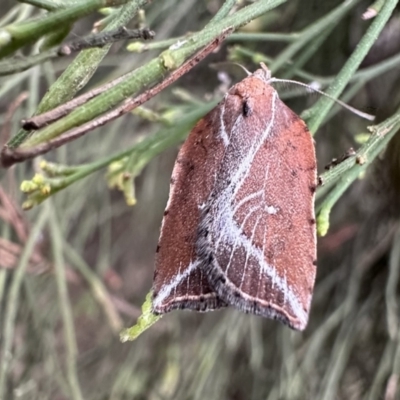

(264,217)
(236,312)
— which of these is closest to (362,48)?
(264,217)

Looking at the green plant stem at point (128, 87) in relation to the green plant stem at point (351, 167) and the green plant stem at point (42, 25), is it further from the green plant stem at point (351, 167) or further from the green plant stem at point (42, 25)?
the green plant stem at point (351, 167)

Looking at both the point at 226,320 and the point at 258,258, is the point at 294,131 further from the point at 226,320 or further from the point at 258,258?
the point at 226,320

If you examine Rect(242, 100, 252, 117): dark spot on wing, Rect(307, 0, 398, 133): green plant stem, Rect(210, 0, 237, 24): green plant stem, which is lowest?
Rect(242, 100, 252, 117): dark spot on wing

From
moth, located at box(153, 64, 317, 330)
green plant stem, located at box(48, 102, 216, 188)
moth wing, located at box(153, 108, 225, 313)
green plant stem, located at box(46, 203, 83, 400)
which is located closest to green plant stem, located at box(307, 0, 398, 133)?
moth, located at box(153, 64, 317, 330)

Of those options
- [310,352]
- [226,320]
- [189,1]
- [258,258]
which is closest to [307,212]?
[258,258]

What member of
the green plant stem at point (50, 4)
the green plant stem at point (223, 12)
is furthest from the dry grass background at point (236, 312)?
the green plant stem at point (50, 4)

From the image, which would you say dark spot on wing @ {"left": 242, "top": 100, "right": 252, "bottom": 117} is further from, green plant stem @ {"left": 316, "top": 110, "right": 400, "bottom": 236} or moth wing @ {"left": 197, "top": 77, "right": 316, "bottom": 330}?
green plant stem @ {"left": 316, "top": 110, "right": 400, "bottom": 236}
